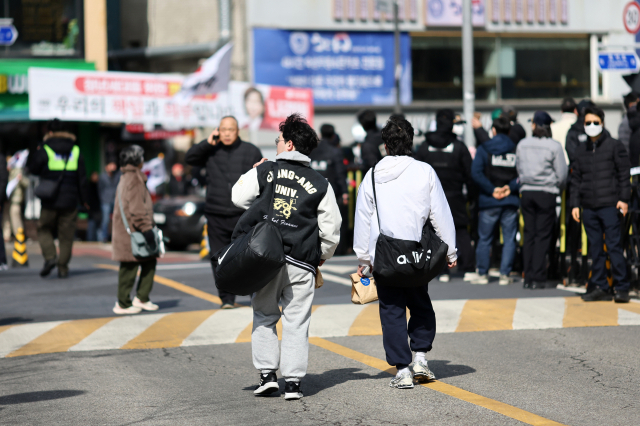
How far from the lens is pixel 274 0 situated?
72.8 feet

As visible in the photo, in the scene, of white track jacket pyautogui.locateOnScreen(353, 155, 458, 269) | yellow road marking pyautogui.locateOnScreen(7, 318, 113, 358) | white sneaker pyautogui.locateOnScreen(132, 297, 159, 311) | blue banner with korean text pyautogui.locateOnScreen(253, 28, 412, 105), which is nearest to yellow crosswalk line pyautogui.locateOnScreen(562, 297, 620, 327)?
white track jacket pyautogui.locateOnScreen(353, 155, 458, 269)

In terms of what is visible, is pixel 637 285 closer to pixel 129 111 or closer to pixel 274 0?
pixel 129 111

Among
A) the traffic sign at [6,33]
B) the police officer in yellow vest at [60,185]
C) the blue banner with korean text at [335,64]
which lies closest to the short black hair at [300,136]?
the police officer in yellow vest at [60,185]

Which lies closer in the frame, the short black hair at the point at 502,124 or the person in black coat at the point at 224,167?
the person in black coat at the point at 224,167

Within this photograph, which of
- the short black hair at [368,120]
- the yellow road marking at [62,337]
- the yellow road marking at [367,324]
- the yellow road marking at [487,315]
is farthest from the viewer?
the short black hair at [368,120]

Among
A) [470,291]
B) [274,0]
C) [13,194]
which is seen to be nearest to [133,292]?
[470,291]

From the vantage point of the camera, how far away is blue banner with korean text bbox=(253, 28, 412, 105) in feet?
72.6

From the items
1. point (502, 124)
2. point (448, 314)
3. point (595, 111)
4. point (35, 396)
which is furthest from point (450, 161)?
point (35, 396)

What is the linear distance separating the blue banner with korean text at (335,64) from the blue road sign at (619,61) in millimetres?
10399

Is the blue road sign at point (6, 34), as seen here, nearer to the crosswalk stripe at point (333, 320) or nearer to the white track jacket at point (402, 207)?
the crosswalk stripe at point (333, 320)

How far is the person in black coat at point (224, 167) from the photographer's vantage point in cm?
910

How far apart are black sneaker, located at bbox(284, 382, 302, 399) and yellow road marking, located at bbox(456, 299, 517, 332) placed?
2.85 metres

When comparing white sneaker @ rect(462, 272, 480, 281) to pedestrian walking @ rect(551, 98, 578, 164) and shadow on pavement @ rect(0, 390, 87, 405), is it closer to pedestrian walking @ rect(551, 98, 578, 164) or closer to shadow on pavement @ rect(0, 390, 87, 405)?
pedestrian walking @ rect(551, 98, 578, 164)

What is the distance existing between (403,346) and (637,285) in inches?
194
